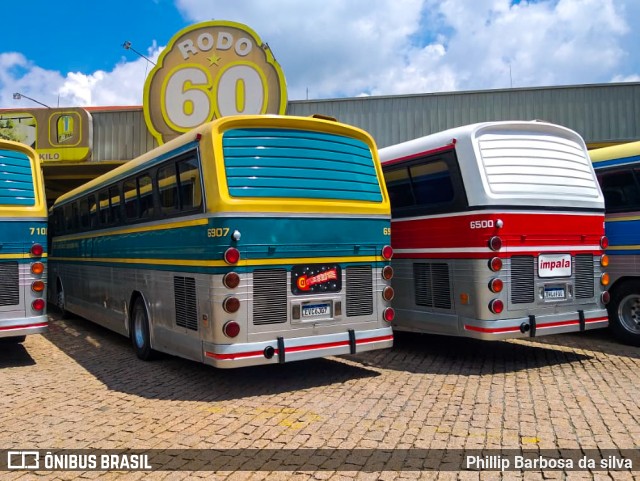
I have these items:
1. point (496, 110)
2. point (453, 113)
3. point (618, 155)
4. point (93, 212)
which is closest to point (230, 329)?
point (93, 212)

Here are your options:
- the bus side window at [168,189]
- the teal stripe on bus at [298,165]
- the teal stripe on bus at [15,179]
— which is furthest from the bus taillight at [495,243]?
the teal stripe on bus at [15,179]

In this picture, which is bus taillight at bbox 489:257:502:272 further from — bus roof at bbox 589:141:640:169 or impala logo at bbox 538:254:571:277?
bus roof at bbox 589:141:640:169

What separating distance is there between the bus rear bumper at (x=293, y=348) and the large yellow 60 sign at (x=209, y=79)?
35.4 ft

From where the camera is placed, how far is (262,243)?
6277 millimetres

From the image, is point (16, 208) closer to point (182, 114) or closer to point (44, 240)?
point (44, 240)

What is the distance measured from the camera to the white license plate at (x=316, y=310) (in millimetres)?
6527

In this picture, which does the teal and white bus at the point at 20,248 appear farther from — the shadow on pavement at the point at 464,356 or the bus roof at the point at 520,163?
the bus roof at the point at 520,163

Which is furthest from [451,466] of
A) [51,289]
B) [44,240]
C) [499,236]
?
[51,289]

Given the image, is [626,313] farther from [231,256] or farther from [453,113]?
[453,113]

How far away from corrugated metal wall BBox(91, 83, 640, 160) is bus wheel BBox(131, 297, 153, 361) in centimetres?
982

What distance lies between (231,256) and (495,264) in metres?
3.29

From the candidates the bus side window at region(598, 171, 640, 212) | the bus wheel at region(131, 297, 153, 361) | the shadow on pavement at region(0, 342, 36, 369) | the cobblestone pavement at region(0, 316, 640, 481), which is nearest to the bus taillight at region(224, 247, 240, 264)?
the cobblestone pavement at region(0, 316, 640, 481)

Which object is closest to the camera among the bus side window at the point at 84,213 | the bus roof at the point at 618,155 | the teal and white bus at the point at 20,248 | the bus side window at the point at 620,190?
the teal and white bus at the point at 20,248

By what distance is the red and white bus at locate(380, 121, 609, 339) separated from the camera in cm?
723
